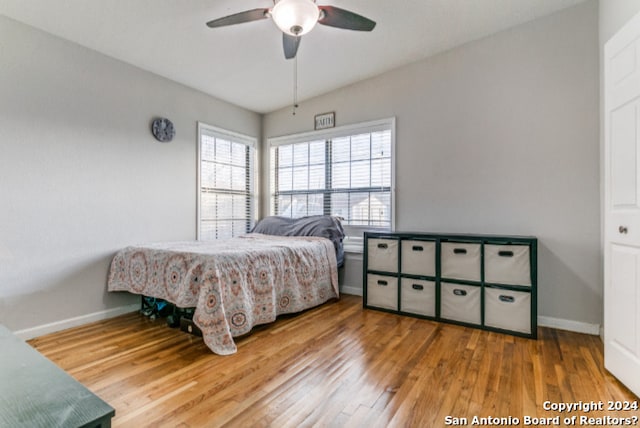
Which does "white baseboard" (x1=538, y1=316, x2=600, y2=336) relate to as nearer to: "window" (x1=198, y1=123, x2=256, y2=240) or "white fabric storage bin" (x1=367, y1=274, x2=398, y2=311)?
"white fabric storage bin" (x1=367, y1=274, x2=398, y2=311)

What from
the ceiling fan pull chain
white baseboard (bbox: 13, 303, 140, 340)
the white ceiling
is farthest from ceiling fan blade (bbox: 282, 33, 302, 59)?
white baseboard (bbox: 13, 303, 140, 340)

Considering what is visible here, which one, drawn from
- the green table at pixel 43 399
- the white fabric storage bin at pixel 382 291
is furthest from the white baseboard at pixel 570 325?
the green table at pixel 43 399

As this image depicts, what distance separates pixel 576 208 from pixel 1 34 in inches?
186

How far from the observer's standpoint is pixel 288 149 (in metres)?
4.55

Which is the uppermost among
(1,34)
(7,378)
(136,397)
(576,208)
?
(1,34)

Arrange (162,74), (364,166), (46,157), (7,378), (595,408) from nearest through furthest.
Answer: (7,378), (595,408), (46,157), (162,74), (364,166)

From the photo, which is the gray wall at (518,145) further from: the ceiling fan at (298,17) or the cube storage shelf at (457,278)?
the ceiling fan at (298,17)

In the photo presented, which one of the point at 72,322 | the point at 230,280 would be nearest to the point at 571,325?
the point at 230,280

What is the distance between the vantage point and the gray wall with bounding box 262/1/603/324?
269cm

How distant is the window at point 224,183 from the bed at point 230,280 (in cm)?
104

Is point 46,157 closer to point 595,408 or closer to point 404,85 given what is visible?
point 404,85

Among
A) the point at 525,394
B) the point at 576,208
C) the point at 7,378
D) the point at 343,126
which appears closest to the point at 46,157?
the point at 7,378

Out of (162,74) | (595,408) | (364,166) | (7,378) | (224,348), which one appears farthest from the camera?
(364,166)

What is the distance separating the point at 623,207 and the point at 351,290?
8.73 feet
